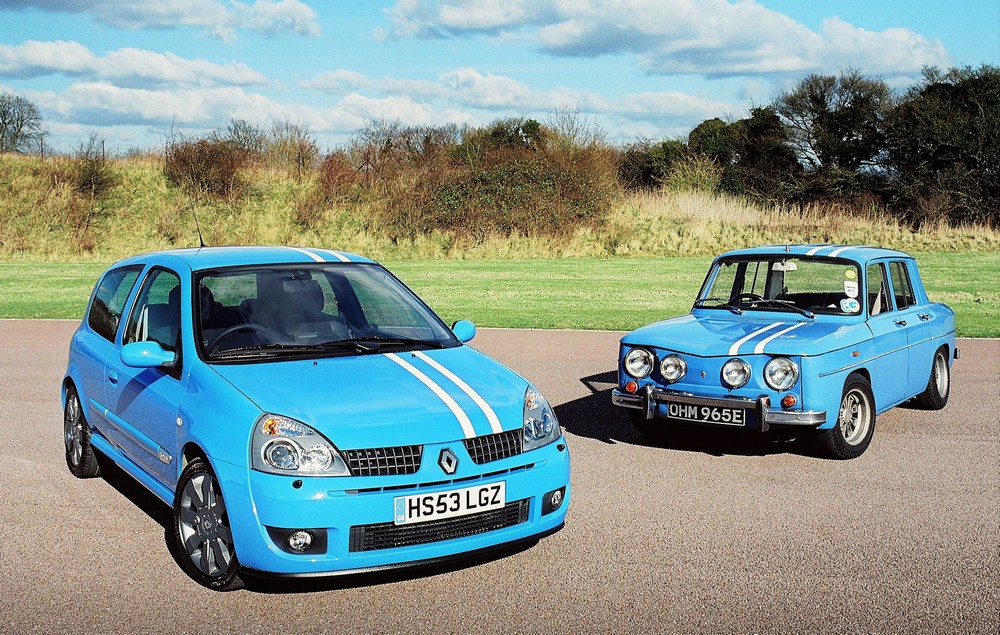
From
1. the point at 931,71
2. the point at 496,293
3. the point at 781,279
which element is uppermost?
the point at 931,71

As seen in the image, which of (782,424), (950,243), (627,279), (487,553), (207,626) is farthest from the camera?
(950,243)

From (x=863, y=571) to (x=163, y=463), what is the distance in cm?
357

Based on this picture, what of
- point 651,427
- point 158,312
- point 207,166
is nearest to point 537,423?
point 158,312

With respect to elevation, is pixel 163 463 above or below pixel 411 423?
below

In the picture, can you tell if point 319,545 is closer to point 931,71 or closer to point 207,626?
point 207,626

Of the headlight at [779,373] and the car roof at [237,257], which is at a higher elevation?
the car roof at [237,257]

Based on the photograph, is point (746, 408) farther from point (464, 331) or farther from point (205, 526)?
point (205, 526)

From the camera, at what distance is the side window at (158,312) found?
611 cm

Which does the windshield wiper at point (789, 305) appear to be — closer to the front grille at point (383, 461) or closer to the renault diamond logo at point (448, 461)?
the renault diamond logo at point (448, 461)

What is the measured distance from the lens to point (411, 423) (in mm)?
4891

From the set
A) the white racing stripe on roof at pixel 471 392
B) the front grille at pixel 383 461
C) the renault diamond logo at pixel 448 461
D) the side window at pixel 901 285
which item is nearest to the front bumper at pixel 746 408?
the side window at pixel 901 285

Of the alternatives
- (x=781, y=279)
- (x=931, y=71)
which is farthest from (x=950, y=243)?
(x=781, y=279)

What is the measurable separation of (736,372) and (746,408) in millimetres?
286

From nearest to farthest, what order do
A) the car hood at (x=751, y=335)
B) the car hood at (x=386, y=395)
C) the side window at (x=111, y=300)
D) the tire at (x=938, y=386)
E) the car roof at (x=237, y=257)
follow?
the car hood at (x=386, y=395), the car roof at (x=237, y=257), the side window at (x=111, y=300), the car hood at (x=751, y=335), the tire at (x=938, y=386)
